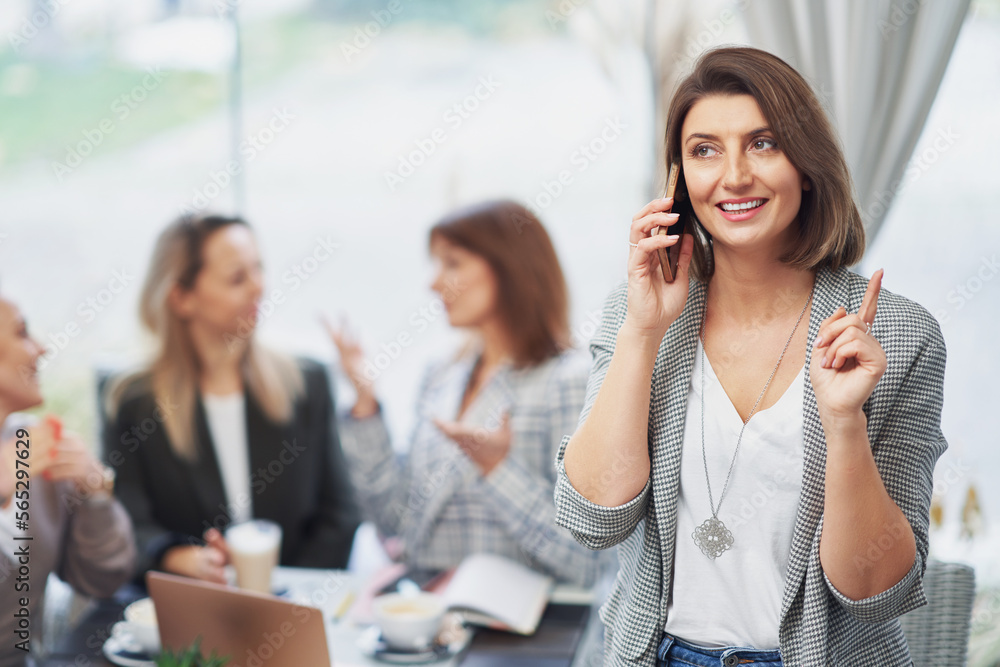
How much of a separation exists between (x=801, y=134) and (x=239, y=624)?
1.15 m

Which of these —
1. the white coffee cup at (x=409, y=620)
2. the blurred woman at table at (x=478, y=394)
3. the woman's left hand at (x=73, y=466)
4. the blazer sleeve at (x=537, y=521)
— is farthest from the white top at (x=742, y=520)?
the woman's left hand at (x=73, y=466)

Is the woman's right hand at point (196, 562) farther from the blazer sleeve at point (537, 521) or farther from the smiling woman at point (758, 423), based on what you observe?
the smiling woman at point (758, 423)

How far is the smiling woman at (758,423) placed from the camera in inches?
45.2

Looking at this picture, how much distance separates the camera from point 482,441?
1935 millimetres

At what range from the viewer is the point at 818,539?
1.16m

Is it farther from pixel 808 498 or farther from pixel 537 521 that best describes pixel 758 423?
pixel 537 521

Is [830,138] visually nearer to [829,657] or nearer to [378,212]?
[829,657]

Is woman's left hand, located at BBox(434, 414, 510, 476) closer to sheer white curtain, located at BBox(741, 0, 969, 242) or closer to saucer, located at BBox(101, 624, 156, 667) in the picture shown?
saucer, located at BBox(101, 624, 156, 667)

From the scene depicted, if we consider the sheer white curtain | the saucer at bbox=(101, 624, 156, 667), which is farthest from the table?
the sheer white curtain

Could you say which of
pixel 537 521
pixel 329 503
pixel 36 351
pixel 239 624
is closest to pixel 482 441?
pixel 537 521

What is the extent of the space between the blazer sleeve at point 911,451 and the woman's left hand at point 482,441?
896 millimetres

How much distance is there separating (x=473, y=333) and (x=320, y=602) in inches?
32.7

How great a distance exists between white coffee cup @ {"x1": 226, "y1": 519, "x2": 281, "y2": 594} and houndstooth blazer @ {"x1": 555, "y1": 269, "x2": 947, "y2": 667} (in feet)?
2.56

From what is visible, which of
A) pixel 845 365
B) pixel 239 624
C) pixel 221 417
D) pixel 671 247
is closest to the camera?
pixel 845 365
